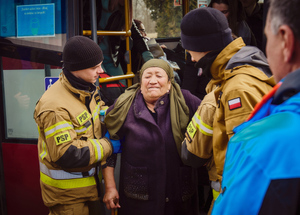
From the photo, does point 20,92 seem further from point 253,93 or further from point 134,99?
point 253,93

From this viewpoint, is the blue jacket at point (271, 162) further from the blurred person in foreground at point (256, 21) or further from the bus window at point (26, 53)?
the blurred person in foreground at point (256, 21)

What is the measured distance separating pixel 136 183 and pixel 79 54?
944 mm

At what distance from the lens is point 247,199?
653mm

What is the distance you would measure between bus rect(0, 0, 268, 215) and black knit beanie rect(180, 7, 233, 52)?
114 cm

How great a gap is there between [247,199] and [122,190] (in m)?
1.70

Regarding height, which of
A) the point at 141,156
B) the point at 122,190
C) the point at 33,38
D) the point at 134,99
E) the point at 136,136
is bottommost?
the point at 122,190

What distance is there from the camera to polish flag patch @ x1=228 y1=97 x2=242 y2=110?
1.32m

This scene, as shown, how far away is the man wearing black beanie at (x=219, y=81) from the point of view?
134 cm

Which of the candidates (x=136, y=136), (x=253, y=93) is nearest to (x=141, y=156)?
(x=136, y=136)

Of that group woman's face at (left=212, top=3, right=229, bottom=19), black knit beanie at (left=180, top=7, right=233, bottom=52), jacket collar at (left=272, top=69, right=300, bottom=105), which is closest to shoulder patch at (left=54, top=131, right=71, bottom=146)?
black knit beanie at (left=180, top=7, right=233, bottom=52)

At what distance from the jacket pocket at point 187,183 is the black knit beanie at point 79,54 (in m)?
0.96

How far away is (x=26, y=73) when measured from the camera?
2537 mm

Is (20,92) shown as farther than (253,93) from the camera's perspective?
Yes

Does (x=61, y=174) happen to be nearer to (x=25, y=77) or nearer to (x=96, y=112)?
(x=96, y=112)
